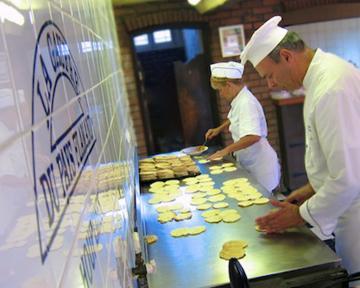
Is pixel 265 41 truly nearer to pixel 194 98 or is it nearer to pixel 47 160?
pixel 47 160

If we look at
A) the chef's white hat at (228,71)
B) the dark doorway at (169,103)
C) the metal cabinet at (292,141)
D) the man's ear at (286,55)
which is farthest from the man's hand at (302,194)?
the dark doorway at (169,103)

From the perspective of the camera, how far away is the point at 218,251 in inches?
65.6

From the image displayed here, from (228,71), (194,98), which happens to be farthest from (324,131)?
(194,98)

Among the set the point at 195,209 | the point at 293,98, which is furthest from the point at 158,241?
the point at 293,98

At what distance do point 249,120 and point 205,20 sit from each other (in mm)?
2150

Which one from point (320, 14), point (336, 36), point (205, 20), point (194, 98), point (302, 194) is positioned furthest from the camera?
point (336, 36)

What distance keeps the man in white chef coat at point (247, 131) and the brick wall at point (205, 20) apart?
168 cm

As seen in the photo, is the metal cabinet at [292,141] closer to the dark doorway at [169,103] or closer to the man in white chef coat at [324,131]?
the dark doorway at [169,103]

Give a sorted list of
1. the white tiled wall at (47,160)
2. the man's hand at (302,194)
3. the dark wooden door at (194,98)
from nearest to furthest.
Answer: the white tiled wall at (47,160) < the man's hand at (302,194) < the dark wooden door at (194,98)

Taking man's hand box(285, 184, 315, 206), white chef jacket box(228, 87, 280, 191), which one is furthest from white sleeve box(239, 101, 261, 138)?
man's hand box(285, 184, 315, 206)

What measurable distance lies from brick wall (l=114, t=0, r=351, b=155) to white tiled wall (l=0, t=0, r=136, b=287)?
12.3 ft

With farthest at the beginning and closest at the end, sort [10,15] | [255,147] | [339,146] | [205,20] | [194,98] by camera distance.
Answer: [194,98] < [205,20] < [255,147] < [339,146] < [10,15]

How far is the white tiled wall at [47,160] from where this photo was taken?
0.39 metres

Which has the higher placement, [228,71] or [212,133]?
[228,71]
